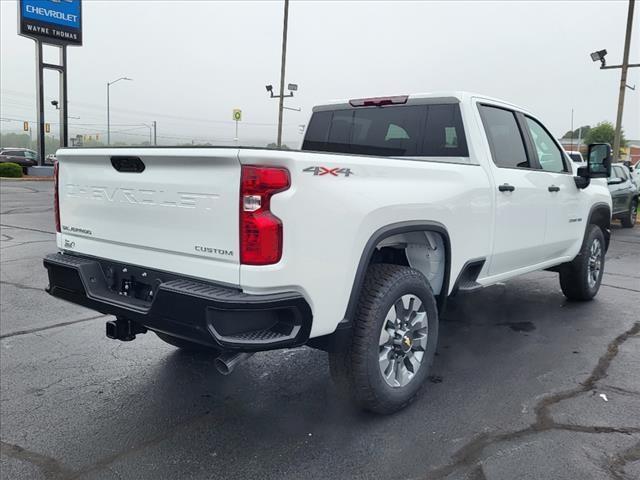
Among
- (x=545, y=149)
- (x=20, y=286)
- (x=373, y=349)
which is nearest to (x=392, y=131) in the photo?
(x=545, y=149)

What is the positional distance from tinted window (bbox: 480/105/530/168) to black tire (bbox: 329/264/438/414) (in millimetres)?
1575

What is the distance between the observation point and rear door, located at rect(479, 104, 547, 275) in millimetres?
4477

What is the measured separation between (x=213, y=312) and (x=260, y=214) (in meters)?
0.51

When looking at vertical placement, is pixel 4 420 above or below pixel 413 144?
below

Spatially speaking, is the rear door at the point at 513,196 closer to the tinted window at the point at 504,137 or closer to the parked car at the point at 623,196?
the tinted window at the point at 504,137

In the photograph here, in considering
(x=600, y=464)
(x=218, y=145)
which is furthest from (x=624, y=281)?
(x=218, y=145)

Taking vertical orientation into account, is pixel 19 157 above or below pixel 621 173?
below

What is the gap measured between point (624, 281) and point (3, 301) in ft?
25.1

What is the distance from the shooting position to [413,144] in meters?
4.65

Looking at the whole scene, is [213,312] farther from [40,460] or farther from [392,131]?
[392,131]

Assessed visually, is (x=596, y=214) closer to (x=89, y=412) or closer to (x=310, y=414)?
(x=310, y=414)

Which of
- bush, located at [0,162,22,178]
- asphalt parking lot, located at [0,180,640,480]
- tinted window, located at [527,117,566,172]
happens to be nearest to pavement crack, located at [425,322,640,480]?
asphalt parking lot, located at [0,180,640,480]

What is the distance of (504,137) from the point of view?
479 centimetres

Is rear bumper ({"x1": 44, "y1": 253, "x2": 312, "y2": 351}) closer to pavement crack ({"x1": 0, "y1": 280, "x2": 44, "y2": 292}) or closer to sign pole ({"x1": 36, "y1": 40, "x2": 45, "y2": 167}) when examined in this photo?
pavement crack ({"x1": 0, "y1": 280, "x2": 44, "y2": 292})
